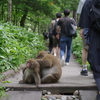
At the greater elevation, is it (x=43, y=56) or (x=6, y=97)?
(x=43, y=56)

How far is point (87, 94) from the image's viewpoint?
405 centimetres

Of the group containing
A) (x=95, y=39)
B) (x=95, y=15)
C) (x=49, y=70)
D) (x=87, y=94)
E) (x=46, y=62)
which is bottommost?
(x=87, y=94)

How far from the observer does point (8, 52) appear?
22.2ft

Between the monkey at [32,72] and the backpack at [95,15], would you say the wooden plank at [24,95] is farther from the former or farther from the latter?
the backpack at [95,15]

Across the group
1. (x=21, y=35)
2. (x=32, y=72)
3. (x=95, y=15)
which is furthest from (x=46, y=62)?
(x=21, y=35)

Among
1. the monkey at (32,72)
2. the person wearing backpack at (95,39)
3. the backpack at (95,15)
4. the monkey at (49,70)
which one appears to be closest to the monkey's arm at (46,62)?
the monkey at (49,70)

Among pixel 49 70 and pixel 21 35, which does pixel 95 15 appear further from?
pixel 21 35

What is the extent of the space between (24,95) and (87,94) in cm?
136

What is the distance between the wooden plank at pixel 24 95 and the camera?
381 cm

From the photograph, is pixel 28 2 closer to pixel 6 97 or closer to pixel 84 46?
pixel 84 46

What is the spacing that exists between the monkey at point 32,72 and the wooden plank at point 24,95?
384 mm

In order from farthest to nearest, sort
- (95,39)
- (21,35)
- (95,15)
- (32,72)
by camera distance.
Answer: (21,35) < (32,72) < (95,39) < (95,15)

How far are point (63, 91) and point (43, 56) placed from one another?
1248 mm

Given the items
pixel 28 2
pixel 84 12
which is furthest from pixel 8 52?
pixel 28 2
